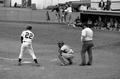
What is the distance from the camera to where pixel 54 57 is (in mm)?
18734

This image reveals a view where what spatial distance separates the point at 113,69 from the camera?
1462 centimetres

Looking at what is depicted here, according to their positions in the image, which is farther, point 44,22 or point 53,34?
point 44,22

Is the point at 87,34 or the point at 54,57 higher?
the point at 87,34

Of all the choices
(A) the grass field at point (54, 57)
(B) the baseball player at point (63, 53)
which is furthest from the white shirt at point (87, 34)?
(A) the grass field at point (54, 57)

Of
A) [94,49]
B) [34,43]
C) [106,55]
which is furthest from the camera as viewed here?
[34,43]

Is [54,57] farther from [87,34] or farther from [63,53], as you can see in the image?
[87,34]

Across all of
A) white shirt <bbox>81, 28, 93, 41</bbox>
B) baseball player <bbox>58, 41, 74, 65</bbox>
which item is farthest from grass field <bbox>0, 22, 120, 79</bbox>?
white shirt <bbox>81, 28, 93, 41</bbox>

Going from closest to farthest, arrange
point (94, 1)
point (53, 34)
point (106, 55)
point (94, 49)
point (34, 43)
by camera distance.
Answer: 1. point (106, 55)
2. point (94, 49)
3. point (34, 43)
4. point (53, 34)
5. point (94, 1)

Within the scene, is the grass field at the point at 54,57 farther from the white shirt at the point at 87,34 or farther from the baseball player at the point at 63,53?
the white shirt at the point at 87,34

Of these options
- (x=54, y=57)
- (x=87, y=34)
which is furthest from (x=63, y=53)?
(x=54, y=57)

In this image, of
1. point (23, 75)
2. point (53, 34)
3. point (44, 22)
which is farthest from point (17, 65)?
point (44, 22)

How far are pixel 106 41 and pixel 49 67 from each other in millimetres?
11620

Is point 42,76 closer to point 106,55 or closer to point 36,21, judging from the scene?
point 106,55

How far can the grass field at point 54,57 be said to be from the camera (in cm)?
1324
